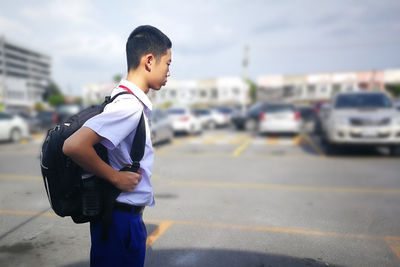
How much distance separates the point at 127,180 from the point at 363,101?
9.80 metres

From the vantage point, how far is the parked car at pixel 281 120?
1488 cm

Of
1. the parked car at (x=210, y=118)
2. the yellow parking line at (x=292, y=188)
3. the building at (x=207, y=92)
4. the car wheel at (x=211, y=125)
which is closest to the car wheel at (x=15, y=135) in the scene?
the yellow parking line at (x=292, y=188)

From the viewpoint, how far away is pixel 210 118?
23.4 m

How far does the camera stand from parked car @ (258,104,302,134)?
14875 mm

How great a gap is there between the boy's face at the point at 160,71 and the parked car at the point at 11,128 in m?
14.1

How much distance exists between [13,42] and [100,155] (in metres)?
114

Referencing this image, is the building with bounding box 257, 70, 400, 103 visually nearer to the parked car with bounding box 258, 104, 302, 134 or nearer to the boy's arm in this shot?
the parked car with bounding box 258, 104, 302, 134

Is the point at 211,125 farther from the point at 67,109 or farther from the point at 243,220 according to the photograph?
the point at 243,220

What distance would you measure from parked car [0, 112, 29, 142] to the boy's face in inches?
556

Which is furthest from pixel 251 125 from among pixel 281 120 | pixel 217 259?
pixel 217 259

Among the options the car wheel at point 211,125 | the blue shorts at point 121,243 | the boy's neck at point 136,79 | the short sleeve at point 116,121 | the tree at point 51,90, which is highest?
the tree at point 51,90

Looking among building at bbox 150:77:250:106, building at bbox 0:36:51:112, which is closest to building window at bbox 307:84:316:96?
building at bbox 150:77:250:106

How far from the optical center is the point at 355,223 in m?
3.92

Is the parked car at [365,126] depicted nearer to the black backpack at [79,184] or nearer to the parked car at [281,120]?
the parked car at [281,120]
